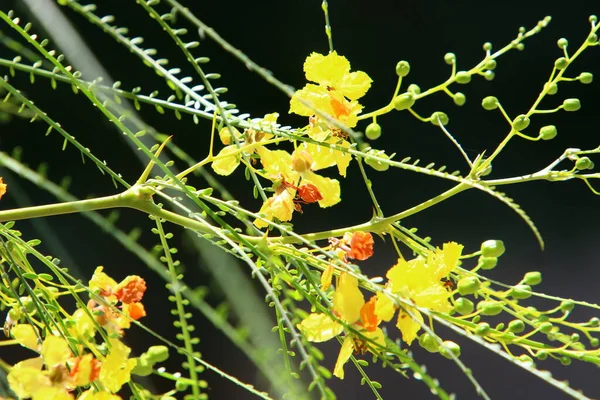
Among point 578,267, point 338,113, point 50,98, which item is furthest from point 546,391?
point 338,113

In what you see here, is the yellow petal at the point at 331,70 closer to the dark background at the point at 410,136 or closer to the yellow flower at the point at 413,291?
the yellow flower at the point at 413,291

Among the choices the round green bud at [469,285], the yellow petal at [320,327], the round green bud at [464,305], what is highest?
the round green bud at [469,285]

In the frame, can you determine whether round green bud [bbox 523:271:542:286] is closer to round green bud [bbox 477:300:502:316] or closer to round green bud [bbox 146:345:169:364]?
round green bud [bbox 477:300:502:316]

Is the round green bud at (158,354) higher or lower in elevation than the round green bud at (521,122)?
lower

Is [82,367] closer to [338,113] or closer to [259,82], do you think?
[338,113]

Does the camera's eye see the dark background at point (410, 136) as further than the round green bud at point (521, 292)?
Yes

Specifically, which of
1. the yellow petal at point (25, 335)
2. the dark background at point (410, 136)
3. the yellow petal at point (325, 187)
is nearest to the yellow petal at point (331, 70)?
the yellow petal at point (325, 187)
